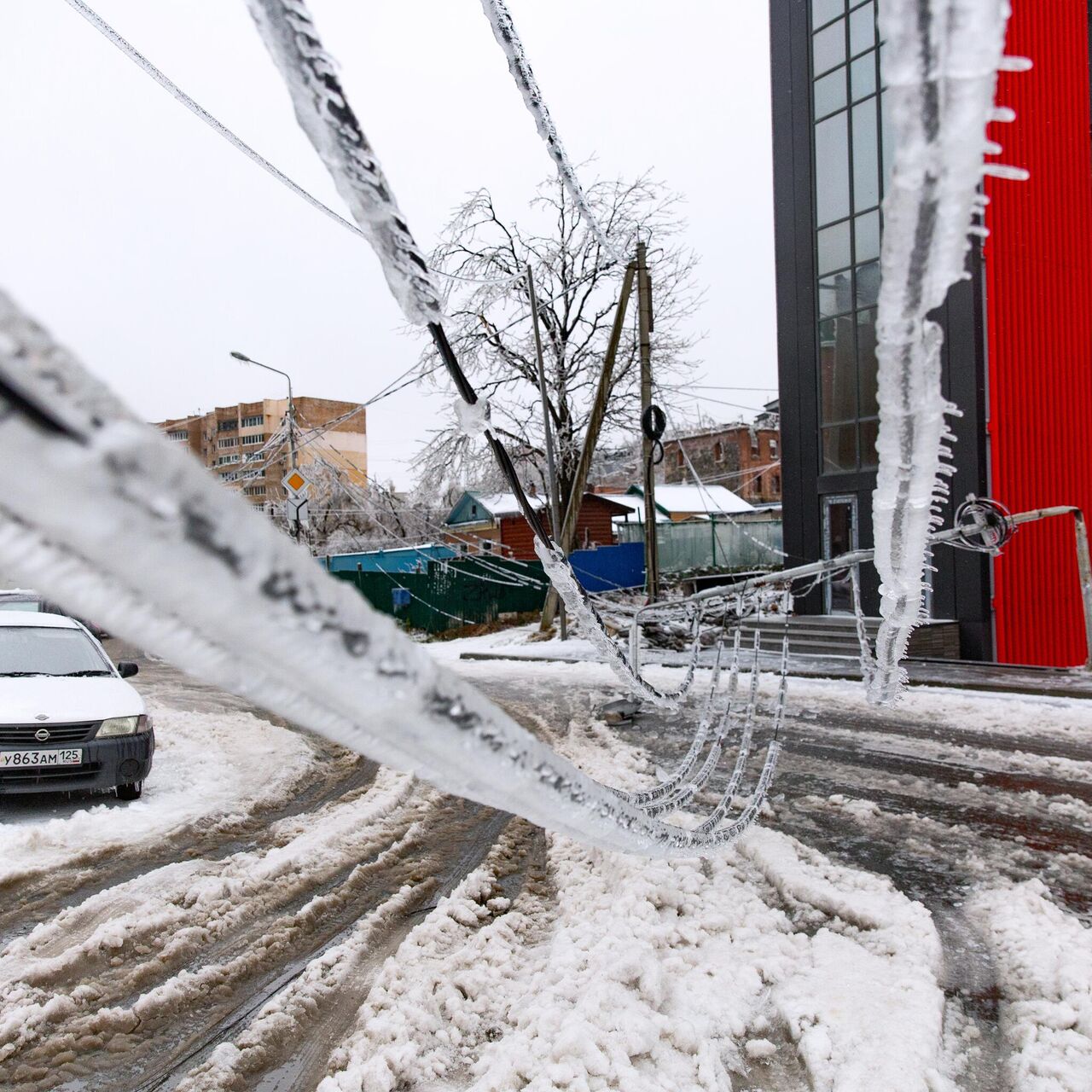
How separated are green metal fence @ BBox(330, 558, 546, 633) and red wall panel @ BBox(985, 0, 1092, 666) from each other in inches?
443

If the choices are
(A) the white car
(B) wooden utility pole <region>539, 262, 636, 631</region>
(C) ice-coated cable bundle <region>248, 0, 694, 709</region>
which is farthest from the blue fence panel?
(C) ice-coated cable bundle <region>248, 0, 694, 709</region>

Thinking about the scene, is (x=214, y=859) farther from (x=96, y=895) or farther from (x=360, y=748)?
(x=360, y=748)

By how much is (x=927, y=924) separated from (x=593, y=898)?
1457 millimetres

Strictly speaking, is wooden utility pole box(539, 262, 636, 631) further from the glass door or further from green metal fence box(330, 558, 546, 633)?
green metal fence box(330, 558, 546, 633)

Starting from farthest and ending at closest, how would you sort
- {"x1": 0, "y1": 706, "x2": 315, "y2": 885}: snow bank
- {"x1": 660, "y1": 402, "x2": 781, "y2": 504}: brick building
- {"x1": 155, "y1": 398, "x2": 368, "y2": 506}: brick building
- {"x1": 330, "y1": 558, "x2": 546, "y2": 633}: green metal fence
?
{"x1": 660, "y1": 402, "x2": 781, "y2": 504}: brick building → {"x1": 330, "y1": 558, "x2": 546, "y2": 633}: green metal fence → {"x1": 155, "y1": 398, "x2": 368, "y2": 506}: brick building → {"x1": 0, "y1": 706, "x2": 315, "y2": 885}: snow bank

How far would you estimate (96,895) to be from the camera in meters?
4.00

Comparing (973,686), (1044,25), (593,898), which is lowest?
(593,898)

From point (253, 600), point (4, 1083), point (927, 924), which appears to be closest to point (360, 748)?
point (253, 600)

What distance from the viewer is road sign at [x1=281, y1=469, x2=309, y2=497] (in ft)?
57.8

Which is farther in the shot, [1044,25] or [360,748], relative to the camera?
[1044,25]

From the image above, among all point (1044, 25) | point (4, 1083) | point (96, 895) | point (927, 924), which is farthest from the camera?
point (1044, 25)

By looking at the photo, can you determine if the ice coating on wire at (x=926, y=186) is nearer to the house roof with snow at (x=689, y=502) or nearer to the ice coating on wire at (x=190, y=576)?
the ice coating on wire at (x=190, y=576)

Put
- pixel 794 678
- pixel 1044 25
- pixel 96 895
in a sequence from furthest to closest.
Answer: pixel 1044 25 → pixel 794 678 → pixel 96 895

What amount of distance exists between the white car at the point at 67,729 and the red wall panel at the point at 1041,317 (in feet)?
42.8
